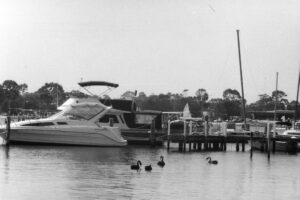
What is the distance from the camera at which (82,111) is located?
7788cm

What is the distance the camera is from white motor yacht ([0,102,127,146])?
75812mm

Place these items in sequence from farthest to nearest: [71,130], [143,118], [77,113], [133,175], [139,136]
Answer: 1. [143,118]
2. [139,136]
3. [77,113]
4. [71,130]
5. [133,175]

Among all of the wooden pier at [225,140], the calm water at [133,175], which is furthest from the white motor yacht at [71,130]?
the wooden pier at [225,140]

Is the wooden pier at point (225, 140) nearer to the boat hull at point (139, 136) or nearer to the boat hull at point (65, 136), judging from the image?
the boat hull at point (139, 136)

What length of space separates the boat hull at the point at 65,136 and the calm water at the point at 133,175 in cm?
100

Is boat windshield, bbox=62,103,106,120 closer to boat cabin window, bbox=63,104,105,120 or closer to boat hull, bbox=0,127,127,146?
boat cabin window, bbox=63,104,105,120

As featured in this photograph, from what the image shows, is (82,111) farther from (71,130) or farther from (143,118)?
(143,118)

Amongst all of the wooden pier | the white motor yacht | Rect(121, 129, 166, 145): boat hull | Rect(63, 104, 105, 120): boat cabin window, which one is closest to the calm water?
the white motor yacht

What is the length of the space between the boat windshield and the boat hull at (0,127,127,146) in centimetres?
148

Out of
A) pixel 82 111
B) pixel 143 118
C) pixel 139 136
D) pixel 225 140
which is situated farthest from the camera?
pixel 143 118

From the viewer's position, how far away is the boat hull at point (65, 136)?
75750 millimetres

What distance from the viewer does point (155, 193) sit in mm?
43156

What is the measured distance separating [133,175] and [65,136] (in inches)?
Result: 984

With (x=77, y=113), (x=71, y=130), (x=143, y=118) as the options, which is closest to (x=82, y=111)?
(x=77, y=113)
